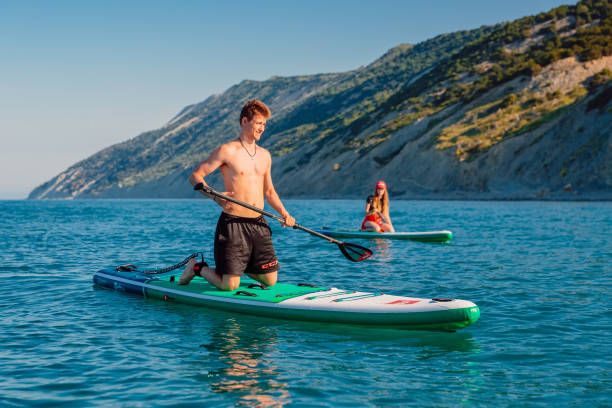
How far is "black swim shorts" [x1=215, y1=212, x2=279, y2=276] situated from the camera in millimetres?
7168

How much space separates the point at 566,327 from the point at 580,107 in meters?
47.8

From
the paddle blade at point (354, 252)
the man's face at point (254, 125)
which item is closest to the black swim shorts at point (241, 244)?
the man's face at point (254, 125)

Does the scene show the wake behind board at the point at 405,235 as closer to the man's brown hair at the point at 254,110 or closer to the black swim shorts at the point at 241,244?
the black swim shorts at the point at 241,244

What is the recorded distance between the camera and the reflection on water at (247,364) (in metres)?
4.70

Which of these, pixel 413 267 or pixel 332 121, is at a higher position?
pixel 332 121

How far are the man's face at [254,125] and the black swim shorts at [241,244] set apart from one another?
42.8 inches

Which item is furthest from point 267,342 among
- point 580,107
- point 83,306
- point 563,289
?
point 580,107

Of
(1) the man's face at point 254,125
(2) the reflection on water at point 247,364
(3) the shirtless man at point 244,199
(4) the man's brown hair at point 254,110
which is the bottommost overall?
(2) the reflection on water at point 247,364

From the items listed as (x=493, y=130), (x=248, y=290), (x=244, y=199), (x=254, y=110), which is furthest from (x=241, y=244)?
(x=493, y=130)

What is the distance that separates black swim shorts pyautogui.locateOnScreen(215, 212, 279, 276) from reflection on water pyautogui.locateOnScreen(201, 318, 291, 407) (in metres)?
0.74

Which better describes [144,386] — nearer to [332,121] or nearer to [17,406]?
[17,406]

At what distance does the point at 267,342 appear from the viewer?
6.36m

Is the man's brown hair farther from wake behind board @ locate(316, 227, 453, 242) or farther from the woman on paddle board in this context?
wake behind board @ locate(316, 227, 453, 242)

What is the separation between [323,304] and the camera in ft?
22.8
